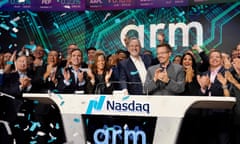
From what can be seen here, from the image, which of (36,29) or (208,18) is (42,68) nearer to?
(36,29)

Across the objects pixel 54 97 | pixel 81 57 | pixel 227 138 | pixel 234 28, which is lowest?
pixel 227 138

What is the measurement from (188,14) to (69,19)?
156 cm

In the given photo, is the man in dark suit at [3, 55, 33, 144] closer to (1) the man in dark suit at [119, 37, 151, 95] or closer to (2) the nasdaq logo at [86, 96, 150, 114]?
(1) the man in dark suit at [119, 37, 151, 95]

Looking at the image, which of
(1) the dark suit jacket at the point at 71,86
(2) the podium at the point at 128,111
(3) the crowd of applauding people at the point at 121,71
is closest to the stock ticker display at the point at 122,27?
(3) the crowd of applauding people at the point at 121,71

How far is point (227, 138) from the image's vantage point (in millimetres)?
3734

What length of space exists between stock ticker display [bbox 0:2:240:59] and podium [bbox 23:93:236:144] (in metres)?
1.74

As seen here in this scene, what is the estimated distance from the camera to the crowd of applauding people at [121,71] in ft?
12.3

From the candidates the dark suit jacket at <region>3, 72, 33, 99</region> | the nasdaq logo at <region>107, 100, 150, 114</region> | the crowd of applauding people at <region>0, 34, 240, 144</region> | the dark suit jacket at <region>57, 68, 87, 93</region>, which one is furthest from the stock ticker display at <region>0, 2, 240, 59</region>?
the nasdaq logo at <region>107, 100, 150, 114</region>

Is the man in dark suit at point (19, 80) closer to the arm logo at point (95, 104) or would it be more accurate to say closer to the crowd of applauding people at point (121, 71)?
the crowd of applauding people at point (121, 71)

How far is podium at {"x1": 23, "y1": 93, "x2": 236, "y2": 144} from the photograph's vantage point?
2459 millimetres

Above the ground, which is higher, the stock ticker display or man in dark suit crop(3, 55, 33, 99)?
the stock ticker display

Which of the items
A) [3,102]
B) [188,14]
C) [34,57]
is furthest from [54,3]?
[188,14]

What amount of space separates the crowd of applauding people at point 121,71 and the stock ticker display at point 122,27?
0.39 feet

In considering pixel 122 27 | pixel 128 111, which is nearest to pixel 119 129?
pixel 128 111
